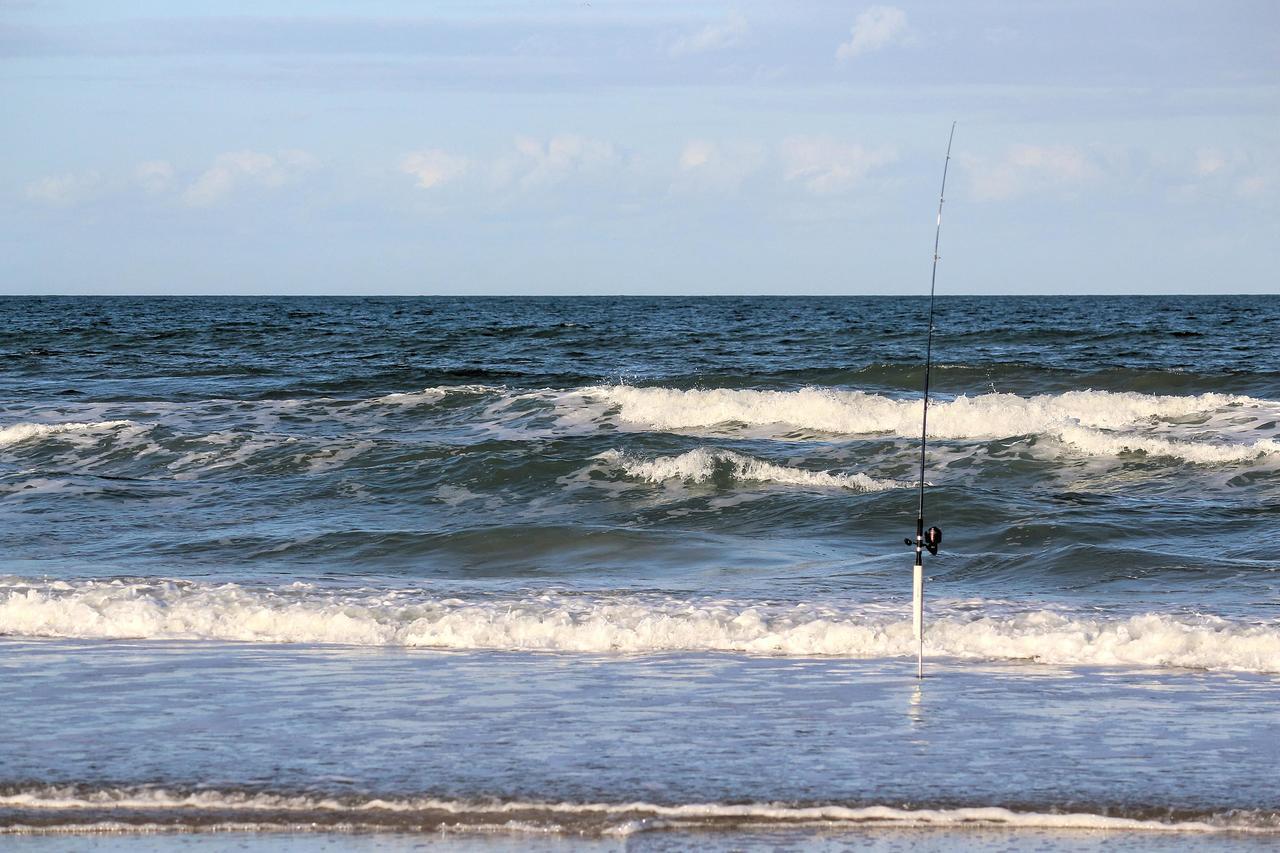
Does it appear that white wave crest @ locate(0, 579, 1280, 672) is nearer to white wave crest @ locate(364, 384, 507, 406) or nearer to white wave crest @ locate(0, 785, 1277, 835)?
white wave crest @ locate(0, 785, 1277, 835)

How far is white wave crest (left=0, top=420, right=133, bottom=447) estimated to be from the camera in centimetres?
1758

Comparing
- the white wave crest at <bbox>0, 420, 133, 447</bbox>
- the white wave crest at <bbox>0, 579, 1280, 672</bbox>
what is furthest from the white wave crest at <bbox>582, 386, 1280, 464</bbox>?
the white wave crest at <bbox>0, 579, 1280, 672</bbox>

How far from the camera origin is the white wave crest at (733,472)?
1359 cm

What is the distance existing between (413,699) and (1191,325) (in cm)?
4094

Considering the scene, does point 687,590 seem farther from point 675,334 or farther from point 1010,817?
point 675,334

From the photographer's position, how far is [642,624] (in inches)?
300

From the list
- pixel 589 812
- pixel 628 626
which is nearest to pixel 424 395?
pixel 628 626

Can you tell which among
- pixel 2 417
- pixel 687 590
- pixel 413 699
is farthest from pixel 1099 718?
pixel 2 417

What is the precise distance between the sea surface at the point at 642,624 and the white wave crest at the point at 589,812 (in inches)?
0.5

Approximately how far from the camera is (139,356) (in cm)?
3322

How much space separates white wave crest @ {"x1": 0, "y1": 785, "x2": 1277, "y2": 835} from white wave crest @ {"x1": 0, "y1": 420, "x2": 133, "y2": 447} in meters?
14.0

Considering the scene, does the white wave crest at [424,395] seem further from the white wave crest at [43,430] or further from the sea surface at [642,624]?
the white wave crest at [43,430]

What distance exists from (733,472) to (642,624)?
6481 millimetres

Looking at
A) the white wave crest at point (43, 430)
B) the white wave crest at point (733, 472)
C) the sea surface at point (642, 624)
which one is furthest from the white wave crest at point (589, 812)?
the white wave crest at point (43, 430)
